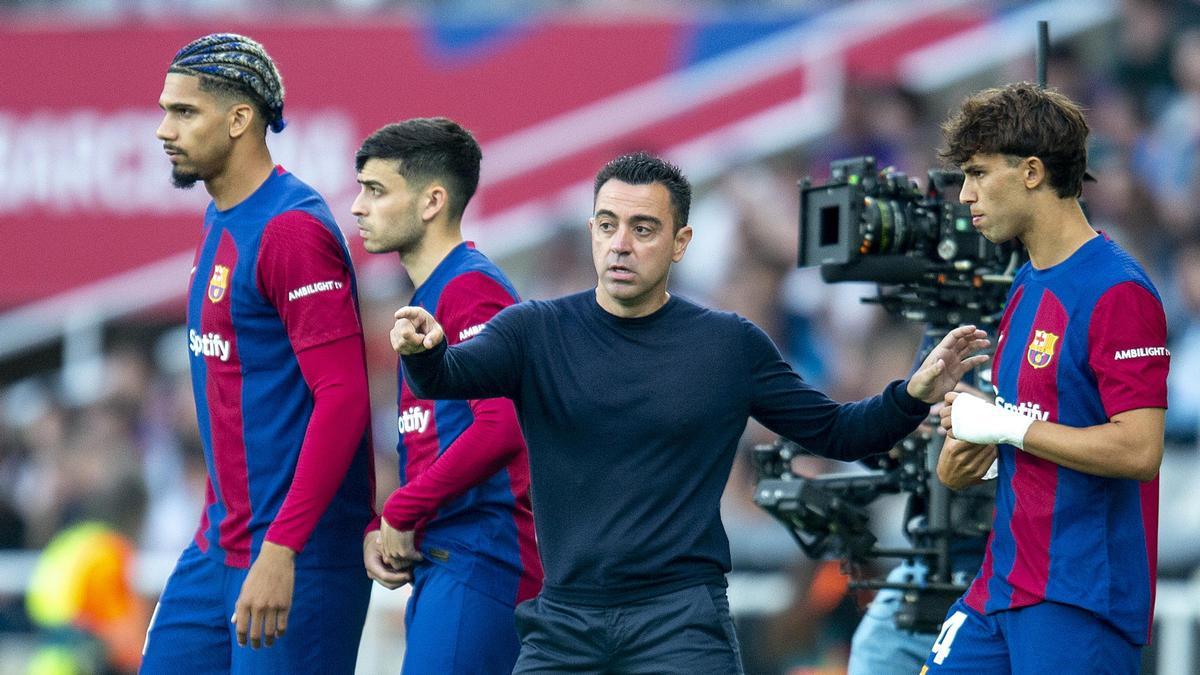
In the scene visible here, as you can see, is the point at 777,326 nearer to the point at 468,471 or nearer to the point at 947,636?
the point at 468,471

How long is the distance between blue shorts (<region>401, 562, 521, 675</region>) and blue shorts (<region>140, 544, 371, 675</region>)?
0.20m

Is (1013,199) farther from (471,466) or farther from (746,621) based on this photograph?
(746,621)

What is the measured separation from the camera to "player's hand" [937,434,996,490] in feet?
15.4

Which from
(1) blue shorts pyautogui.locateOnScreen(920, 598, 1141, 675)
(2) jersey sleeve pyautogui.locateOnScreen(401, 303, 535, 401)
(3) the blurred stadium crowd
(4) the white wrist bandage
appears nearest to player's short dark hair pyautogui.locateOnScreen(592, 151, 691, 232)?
(2) jersey sleeve pyautogui.locateOnScreen(401, 303, 535, 401)

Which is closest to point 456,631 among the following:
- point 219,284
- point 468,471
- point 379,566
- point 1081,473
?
point 379,566

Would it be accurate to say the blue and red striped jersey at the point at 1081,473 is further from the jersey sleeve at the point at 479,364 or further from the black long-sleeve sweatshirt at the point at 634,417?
the jersey sleeve at the point at 479,364

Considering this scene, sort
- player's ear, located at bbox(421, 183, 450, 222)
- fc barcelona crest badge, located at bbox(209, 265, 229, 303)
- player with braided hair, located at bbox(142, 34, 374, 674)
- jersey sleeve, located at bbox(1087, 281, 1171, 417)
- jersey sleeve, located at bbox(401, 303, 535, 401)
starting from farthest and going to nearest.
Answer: player's ear, located at bbox(421, 183, 450, 222)
fc barcelona crest badge, located at bbox(209, 265, 229, 303)
player with braided hair, located at bbox(142, 34, 374, 674)
jersey sleeve, located at bbox(401, 303, 535, 401)
jersey sleeve, located at bbox(1087, 281, 1171, 417)

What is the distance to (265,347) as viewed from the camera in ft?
16.9

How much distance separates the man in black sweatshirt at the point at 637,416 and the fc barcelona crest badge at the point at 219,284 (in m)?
0.85

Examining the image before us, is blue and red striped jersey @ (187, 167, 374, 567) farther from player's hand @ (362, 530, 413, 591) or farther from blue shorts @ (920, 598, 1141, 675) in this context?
blue shorts @ (920, 598, 1141, 675)

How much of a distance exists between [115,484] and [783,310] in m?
4.89

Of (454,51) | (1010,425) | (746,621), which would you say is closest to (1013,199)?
(1010,425)

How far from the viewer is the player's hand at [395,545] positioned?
5.16 meters

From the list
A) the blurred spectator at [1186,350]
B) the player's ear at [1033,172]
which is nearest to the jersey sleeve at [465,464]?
the player's ear at [1033,172]
